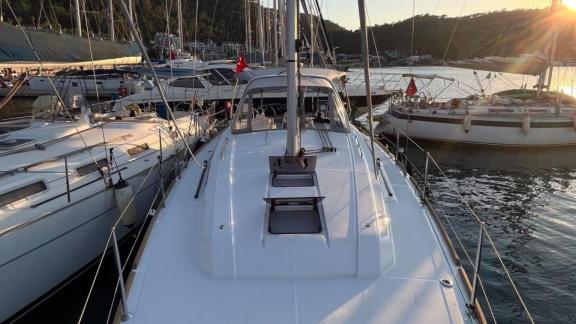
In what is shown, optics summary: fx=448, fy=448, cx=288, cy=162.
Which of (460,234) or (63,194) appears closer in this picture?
(63,194)

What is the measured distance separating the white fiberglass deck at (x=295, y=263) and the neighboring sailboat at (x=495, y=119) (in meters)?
11.4

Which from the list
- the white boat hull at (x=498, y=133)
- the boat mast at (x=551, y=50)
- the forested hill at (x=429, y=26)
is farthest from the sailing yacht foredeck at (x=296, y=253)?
the boat mast at (x=551, y=50)

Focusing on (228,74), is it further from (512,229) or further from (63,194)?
(63,194)

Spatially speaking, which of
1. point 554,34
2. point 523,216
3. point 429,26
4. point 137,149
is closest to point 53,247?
point 137,149

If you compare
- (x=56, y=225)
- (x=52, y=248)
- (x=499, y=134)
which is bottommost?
(x=499, y=134)

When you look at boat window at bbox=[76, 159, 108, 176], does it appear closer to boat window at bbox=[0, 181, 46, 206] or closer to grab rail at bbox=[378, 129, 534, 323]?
boat window at bbox=[0, 181, 46, 206]

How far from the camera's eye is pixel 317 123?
21.5ft

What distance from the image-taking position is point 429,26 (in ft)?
114

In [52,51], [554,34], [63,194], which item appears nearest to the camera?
[63,194]

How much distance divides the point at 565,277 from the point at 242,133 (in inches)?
207

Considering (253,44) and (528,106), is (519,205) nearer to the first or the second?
(528,106)

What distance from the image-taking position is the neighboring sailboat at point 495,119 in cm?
1550

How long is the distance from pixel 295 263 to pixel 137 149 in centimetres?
505

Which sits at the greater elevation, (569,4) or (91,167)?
(569,4)
